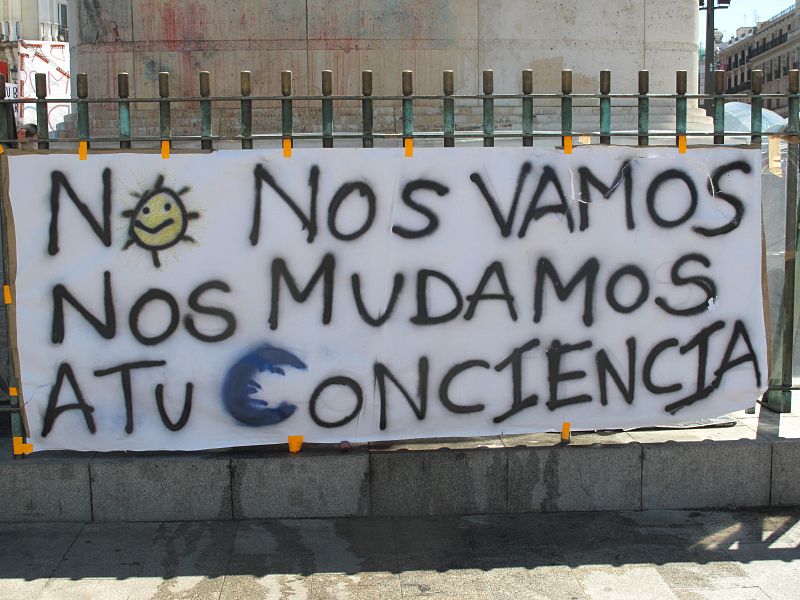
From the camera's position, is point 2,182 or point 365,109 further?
point 365,109

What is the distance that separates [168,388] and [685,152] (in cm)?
287

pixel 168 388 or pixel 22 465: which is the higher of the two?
pixel 168 388

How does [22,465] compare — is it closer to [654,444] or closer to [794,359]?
[654,444]

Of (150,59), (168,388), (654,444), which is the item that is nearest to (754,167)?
(654,444)

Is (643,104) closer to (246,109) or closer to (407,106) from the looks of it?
(407,106)

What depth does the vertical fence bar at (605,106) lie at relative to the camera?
4762mm

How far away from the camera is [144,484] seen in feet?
15.5

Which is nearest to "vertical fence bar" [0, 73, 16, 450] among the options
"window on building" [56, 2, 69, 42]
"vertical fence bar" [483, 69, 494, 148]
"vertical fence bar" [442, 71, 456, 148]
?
"vertical fence bar" [442, 71, 456, 148]

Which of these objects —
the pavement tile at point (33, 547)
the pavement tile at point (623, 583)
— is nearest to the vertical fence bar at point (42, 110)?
the pavement tile at point (33, 547)

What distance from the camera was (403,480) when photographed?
4.77 meters

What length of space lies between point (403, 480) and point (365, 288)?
38.7 inches

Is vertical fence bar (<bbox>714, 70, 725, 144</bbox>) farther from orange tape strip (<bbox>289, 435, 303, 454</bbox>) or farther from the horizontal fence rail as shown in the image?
orange tape strip (<bbox>289, 435, 303, 454</bbox>)

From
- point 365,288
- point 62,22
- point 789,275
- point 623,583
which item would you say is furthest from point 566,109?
point 62,22

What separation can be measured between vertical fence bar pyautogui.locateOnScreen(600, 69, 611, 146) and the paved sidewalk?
6.32 ft
